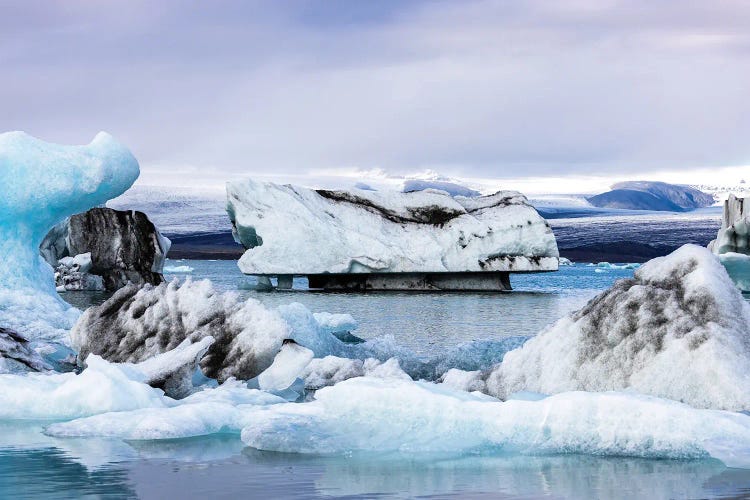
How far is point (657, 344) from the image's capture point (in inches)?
273

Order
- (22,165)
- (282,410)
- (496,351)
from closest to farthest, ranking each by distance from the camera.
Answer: (282,410), (496,351), (22,165)

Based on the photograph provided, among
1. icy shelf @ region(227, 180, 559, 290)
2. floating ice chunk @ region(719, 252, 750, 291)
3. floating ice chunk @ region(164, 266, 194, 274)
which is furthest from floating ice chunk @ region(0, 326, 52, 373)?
floating ice chunk @ region(164, 266, 194, 274)

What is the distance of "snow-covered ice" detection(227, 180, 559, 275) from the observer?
101 feet

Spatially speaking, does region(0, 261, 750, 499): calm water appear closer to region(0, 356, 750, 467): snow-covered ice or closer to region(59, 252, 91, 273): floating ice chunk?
region(0, 356, 750, 467): snow-covered ice

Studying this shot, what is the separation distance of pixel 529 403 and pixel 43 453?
2650 millimetres

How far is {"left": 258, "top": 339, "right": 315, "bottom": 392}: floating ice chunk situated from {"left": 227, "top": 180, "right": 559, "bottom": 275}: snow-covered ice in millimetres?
22036

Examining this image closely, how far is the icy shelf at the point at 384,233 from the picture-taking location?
3092 centimetres

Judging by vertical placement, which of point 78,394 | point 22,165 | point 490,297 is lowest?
point 490,297

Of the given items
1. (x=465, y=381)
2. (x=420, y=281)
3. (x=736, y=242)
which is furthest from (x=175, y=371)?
(x=736, y=242)

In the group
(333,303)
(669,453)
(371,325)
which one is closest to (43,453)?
(669,453)

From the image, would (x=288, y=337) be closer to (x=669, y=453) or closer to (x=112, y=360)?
(x=112, y=360)

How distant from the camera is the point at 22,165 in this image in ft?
48.5

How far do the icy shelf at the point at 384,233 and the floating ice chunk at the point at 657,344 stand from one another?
→ 76.3 feet

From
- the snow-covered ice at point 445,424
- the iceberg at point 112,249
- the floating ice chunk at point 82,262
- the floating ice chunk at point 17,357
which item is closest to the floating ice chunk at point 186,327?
the floating ice chunk at point 17,357
